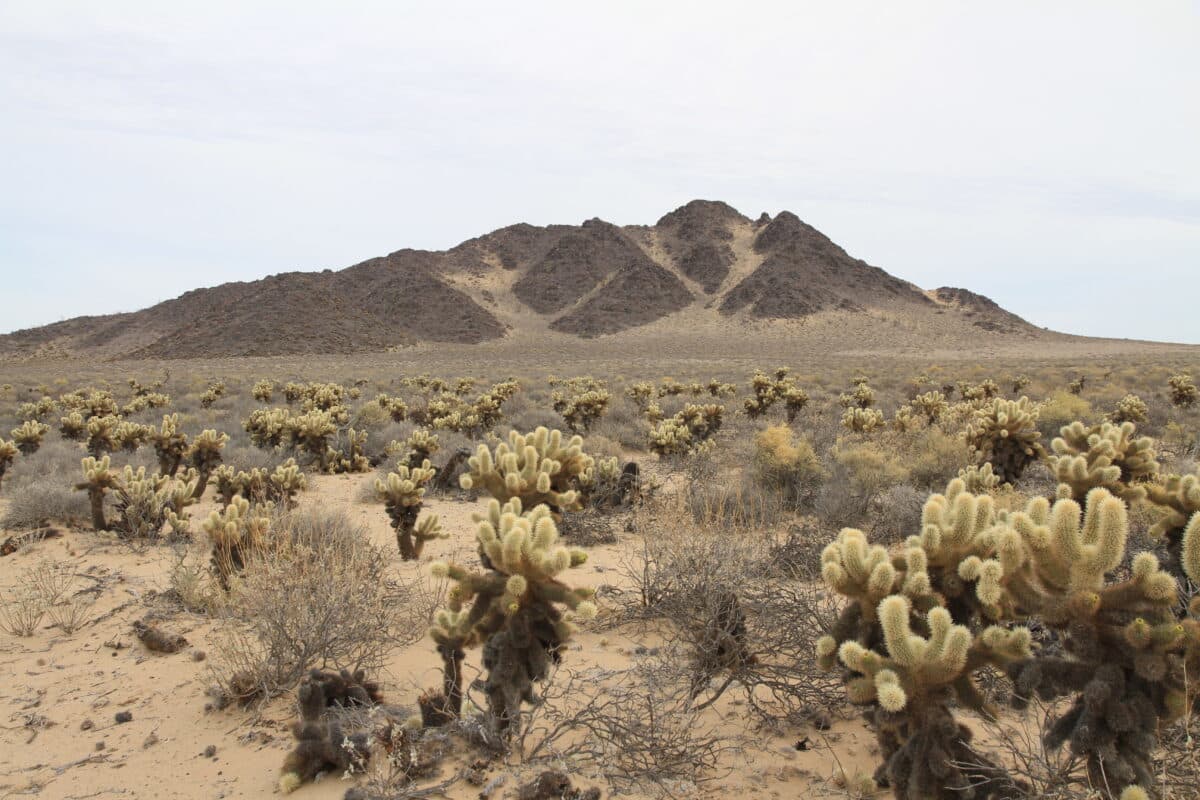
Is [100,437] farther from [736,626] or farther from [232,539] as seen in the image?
[736,626]

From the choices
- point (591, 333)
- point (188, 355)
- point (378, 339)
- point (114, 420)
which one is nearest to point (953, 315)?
point (591, 333)

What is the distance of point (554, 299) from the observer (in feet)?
248

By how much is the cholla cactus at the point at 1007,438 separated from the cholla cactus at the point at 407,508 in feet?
18.8

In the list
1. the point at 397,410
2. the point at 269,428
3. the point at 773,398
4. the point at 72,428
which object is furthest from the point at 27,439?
the point at 773,398

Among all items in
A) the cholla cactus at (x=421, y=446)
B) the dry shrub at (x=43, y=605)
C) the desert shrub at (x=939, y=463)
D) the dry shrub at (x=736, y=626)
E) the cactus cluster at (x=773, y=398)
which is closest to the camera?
the dry shrub at (x=736, y=626)

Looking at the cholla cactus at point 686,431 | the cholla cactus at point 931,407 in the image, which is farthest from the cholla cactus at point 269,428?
the cholla cactus at point 931,407

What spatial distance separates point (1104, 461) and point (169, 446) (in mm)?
9906

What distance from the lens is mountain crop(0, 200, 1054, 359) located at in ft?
186

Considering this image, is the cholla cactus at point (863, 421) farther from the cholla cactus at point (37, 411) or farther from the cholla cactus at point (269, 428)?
the cholla cactus at point (37, 411)

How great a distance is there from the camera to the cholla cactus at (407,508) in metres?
5.94

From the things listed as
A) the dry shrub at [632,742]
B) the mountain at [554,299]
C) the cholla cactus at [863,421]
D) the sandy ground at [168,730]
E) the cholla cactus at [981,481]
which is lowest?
the sandy ground at [168,730]

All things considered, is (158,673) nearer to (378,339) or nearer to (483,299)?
(378,339)

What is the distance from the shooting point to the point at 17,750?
3271mm

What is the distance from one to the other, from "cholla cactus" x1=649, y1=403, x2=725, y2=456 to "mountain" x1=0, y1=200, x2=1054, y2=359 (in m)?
44.4
